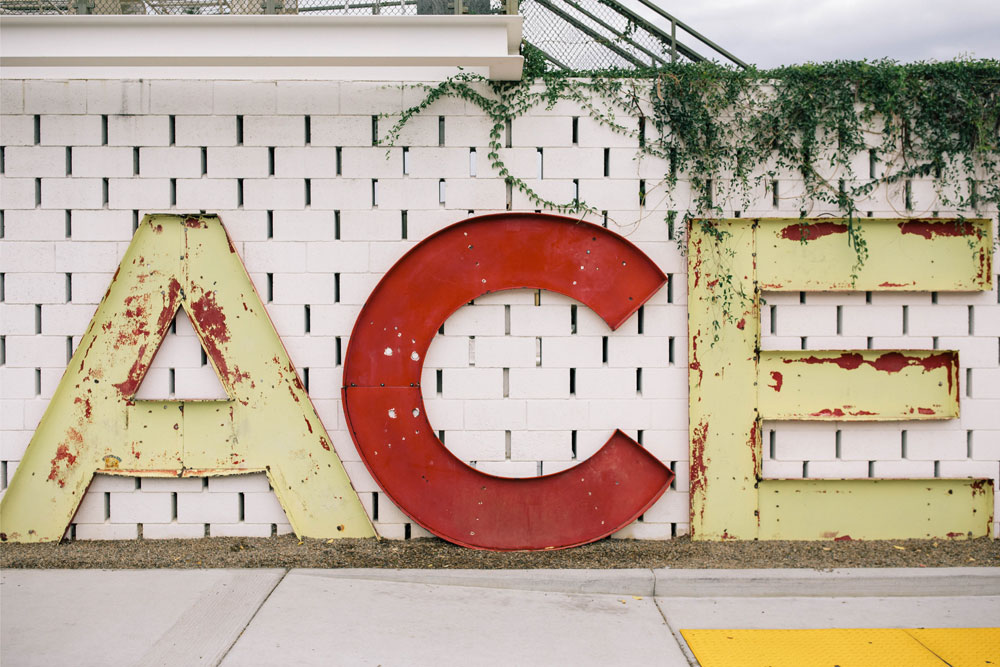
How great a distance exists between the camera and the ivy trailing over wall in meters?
5.35

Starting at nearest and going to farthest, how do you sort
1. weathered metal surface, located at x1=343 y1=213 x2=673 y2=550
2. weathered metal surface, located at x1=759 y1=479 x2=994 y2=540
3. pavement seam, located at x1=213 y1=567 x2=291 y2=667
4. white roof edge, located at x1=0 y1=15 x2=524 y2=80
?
pavement seam, located at x1=213 y1=567 x2=291 y2=667, white roof edge, located at x1=0 y1=15 x2=524 y2=80, weathered metal surface, located at x1=343 y1=213 x2=673 y2=550, weathered metal surface, located at x1=759 y1=479 x2=994 y2=540

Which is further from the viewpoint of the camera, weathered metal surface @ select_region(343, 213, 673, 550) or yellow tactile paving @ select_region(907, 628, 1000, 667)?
weathered metal surface @ select_region(343, 213, 673, 550)

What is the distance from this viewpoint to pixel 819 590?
4.82 metres

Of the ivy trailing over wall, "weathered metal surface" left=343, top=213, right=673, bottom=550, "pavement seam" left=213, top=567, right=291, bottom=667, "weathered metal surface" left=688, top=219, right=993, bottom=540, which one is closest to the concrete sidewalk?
"pavement seam" left=213, top=567, right=291, bottom=667

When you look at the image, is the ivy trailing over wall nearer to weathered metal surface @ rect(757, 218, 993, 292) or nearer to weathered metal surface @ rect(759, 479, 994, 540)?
weathered metal surface @ rect(757, 218, 993, 292)

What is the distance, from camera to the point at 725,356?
17.7 ft

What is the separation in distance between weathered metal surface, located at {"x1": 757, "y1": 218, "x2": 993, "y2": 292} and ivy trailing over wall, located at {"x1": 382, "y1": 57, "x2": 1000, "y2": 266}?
110 mm

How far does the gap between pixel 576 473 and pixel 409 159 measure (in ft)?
8.42

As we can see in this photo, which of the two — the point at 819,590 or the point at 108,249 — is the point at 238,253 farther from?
the point at 819,590

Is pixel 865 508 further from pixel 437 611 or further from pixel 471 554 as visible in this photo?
pixel 437 611

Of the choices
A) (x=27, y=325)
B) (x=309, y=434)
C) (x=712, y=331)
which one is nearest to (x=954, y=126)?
(x=712, y=331)

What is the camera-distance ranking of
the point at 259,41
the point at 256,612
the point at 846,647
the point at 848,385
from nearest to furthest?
the point at 846,647 → the point at 256,612 → the point at 259,41 → the point at 848,385

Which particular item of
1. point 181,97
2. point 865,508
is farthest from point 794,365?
point 181,97

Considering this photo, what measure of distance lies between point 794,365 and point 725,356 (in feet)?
1.65
